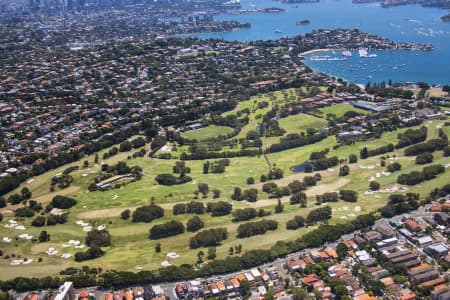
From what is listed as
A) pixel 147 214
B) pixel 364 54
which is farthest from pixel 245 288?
pixel 364 54

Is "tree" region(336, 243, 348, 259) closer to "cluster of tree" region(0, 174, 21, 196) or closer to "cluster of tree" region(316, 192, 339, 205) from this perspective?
"cluster of tree" region(316, 192, 339, 205)

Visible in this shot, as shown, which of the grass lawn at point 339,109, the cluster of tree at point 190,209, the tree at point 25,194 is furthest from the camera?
the grass lawn at point 339,109

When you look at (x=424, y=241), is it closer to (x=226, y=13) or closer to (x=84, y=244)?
(x=84, y=244)

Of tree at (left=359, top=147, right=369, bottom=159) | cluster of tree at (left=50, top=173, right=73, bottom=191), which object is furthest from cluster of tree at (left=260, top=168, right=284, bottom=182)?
cluster of tree at (left=50, top=173, right=73, bottom=191)

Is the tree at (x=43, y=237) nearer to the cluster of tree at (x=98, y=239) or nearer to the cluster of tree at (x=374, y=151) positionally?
the cluster of tree at (x=98, y=239)

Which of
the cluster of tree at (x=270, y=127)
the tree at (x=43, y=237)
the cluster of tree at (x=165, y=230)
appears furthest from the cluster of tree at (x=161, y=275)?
the cluster of tree at (x=270, y=127)
